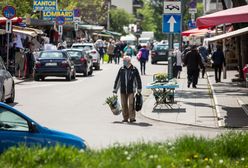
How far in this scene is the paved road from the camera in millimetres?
15211

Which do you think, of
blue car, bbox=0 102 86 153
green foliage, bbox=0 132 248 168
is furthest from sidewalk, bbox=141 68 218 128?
blue car, bbox=0 102 86 153

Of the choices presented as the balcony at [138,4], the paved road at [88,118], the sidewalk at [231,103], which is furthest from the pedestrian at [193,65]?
the balcony at [138,4]

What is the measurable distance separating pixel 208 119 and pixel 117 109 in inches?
91.9

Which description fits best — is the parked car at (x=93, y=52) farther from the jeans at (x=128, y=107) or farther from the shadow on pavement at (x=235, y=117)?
the jeans at (x=128, y=107)

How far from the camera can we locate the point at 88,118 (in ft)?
61.8

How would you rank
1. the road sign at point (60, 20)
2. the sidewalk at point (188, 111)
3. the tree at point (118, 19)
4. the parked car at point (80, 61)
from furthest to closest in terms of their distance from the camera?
the tree at point (118, 19)
the road sign at point (60, 20)
the parked car at point (80, 61)
the sidewalk at point (188, 111)

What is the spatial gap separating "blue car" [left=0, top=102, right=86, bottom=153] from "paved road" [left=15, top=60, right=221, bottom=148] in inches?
77.5

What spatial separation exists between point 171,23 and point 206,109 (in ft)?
11.2

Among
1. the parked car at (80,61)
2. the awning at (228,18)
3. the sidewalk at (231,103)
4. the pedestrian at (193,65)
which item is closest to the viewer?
the sidewalk at (231,103)

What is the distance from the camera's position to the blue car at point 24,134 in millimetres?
9547

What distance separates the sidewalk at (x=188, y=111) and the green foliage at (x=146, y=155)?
714 centimetres

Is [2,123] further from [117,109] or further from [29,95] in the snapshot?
[29,95]

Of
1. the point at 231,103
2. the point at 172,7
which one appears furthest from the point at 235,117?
the point at 172,7

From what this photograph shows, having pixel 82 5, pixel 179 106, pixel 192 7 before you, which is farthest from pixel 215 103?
pixel 82 5
